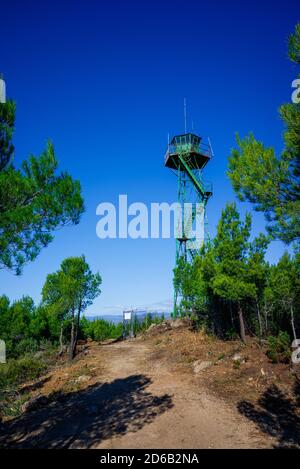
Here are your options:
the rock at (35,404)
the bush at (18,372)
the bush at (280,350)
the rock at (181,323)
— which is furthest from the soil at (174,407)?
the rock at (181,323)

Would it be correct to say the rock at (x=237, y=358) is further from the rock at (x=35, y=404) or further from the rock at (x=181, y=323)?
the rock at (x=181, y=323)

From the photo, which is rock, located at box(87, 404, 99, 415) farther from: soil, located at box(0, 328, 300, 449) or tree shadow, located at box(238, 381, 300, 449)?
tree shadow, located at box(238, 381, 300, 449)

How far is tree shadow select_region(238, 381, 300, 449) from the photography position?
6.68 metres

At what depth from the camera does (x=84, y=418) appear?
8461 millimetres

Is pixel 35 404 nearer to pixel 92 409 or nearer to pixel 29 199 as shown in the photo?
pixel 92 409

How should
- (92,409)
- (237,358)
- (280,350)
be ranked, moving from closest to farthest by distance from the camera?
(92,409)
(280,350)
(237,358)

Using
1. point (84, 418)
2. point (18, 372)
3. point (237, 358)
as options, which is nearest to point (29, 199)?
point (84, 418)

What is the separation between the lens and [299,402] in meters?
8.59

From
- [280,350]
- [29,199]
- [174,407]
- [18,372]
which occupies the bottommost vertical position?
[18,372]

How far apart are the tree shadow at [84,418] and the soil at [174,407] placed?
2 cm

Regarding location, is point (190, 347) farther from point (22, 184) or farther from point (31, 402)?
point (22, 184)

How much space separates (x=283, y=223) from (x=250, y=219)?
214 inches

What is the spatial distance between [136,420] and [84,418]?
1.55m
